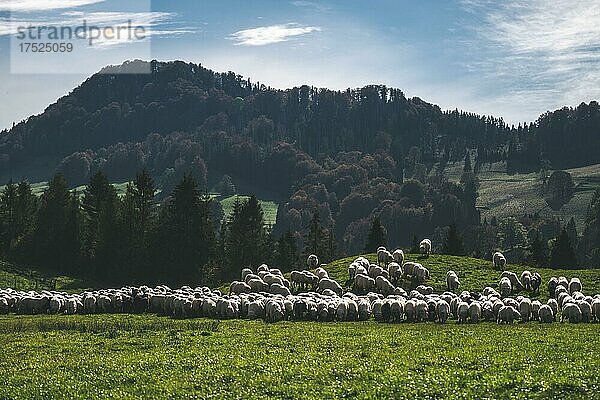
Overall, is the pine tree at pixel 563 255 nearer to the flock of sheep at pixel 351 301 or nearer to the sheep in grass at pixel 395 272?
the flock of sheep at pixel 351 301

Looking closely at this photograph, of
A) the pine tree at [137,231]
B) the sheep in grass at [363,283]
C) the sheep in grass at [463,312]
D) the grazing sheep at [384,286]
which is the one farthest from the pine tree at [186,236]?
the sheep in grass at [463,312]

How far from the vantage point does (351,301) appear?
136 feet

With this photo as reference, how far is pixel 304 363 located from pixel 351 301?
17653mm

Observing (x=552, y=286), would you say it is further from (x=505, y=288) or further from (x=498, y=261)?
(x=498, y=261)

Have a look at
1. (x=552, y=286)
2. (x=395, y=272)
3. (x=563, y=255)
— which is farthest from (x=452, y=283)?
(x=563, y=255)

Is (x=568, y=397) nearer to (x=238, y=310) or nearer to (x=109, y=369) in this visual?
(x=109, y=369)

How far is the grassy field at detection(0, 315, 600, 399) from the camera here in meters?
20.0

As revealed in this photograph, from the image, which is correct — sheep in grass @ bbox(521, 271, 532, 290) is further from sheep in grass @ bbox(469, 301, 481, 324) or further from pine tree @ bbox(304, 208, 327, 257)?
pine tree @ bbox(304, 208, 327, 257)

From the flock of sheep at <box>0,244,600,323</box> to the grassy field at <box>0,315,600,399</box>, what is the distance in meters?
3.73

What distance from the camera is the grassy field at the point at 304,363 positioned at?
786 inches

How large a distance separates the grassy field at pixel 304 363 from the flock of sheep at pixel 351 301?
3.73 metres

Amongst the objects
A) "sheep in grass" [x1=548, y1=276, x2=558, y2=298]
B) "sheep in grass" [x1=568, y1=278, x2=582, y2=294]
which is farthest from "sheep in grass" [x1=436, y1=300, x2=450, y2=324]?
"sheep in grass" [x1=568, y1=278, x2=582, y2=294]

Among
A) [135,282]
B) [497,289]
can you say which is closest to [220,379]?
[497,289]

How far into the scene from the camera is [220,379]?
71.7ft
